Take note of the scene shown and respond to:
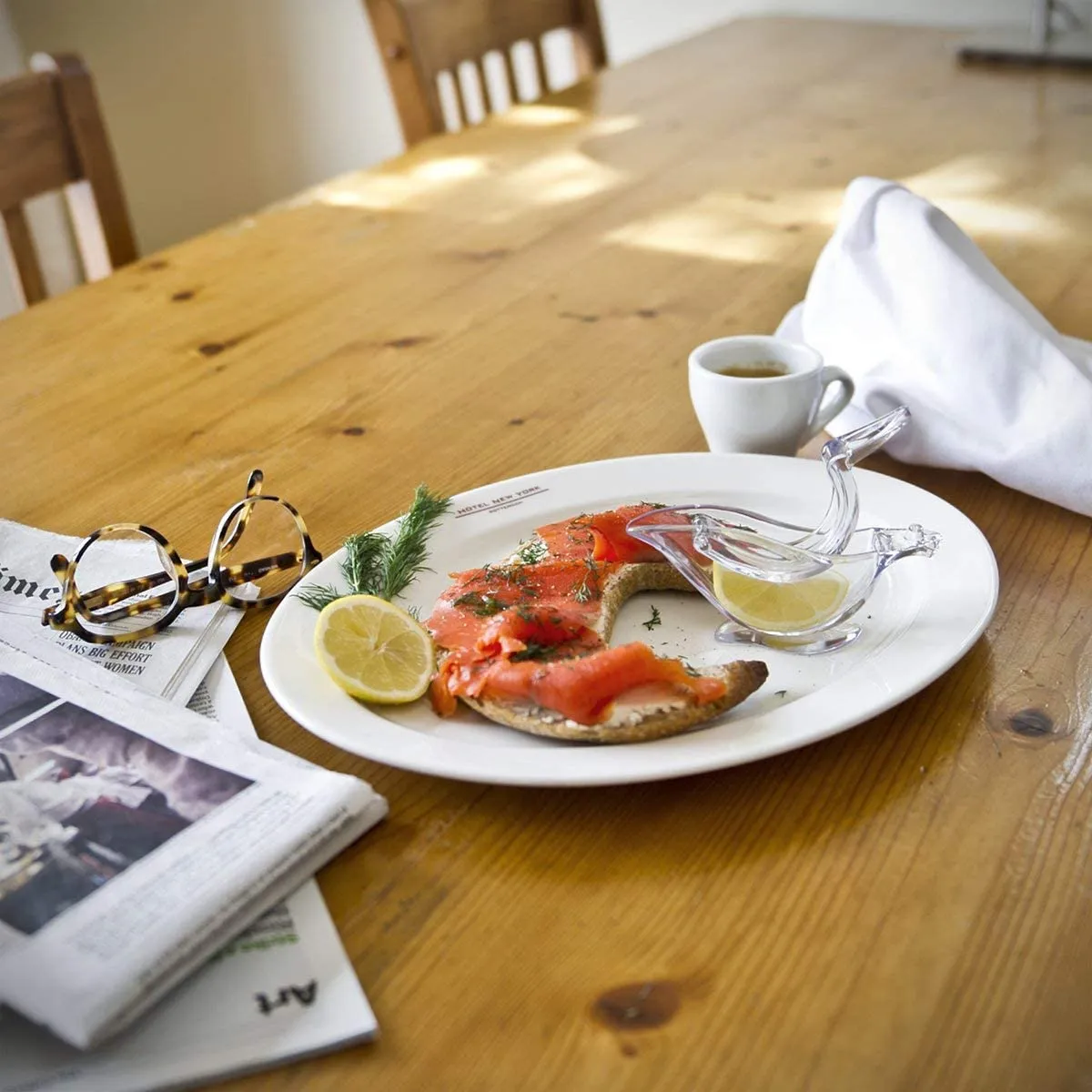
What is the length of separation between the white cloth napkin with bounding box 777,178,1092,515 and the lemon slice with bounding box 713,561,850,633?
256 millimetres

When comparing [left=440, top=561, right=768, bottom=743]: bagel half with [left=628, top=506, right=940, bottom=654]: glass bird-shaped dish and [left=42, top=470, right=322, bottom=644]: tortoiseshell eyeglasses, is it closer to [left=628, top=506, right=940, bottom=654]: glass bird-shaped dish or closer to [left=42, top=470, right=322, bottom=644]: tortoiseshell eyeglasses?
[left=628, top=506, right=940, bottom=654]: glass bird-shaped dish

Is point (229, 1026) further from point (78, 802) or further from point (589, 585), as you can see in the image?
point (589, 585)

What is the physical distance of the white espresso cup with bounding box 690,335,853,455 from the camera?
3.27 ft

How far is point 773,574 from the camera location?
2.64 feet

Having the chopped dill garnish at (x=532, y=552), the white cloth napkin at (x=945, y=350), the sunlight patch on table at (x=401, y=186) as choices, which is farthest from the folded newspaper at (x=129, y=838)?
the sunlight patch on table at (x=401, y=186)

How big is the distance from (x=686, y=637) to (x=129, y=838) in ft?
1.19

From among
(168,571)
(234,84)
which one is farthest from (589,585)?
(234,84)

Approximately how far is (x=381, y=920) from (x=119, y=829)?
0.50 ft

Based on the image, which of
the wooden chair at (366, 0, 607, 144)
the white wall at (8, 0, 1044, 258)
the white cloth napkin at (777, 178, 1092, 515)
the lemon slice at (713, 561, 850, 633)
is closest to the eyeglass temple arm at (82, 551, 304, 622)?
the lemon slice at (713, 561, 850, 633)

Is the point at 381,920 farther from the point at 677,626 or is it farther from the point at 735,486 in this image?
the point at 735,486

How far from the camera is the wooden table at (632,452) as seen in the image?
22.9 inches

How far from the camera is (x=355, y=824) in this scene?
69 cm

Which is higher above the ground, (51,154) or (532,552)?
(51,154)

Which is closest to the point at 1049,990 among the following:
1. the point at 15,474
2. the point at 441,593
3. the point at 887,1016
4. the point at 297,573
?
the point at 887,1016
